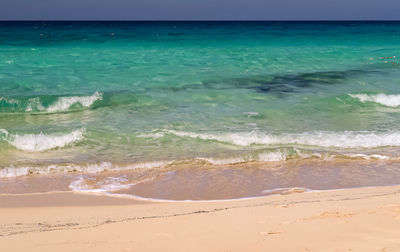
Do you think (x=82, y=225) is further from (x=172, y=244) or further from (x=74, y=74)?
(x=74, y=74)

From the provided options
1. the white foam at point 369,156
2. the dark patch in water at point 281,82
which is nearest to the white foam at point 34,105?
the dark patch in water at point 281,82

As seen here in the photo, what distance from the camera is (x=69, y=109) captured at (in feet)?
40.1

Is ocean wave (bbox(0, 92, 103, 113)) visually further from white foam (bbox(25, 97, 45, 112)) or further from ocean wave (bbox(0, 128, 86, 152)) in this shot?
ocean wave (bbox(0, 128, 86, 152))

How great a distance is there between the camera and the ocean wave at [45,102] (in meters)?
12.1

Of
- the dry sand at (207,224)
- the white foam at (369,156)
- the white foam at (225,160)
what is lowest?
the white foam at (225,160)

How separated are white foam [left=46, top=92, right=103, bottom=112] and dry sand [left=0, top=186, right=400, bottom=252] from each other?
20.4 ft

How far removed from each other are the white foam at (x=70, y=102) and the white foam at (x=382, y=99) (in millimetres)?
7837

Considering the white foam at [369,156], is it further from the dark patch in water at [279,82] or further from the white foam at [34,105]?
the white foam at [34,105]

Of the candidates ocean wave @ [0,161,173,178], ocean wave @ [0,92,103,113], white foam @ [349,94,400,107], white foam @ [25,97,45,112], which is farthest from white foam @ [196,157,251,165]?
white foam @ [349,94,400,107]

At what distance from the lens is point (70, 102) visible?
12.6m

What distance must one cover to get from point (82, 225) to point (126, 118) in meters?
6.34

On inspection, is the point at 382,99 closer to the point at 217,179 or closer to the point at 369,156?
the point at 369,156

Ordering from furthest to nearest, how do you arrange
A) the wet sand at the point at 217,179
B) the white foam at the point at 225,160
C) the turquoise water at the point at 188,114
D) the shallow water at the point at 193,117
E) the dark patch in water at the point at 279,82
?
the dark patch in water at the point at 279,82
the turquoise water at the point at 188,114
the shallow water at the point at 193,117
the white foam at the point at 225,160
the wet sand at the point at 217,179

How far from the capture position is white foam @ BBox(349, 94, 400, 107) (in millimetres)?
13127
